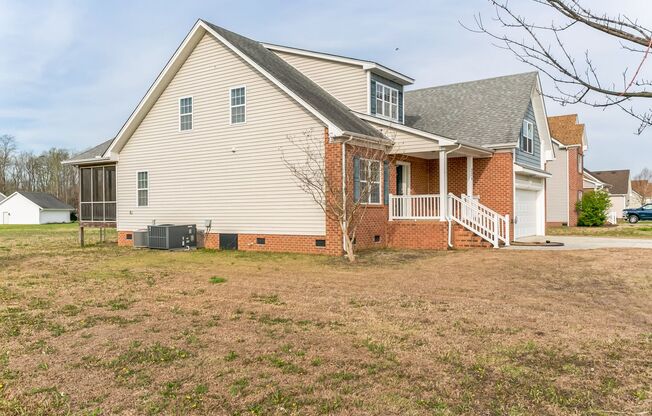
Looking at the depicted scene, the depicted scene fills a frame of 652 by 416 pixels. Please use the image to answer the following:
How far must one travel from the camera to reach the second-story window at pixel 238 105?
17.3 metres

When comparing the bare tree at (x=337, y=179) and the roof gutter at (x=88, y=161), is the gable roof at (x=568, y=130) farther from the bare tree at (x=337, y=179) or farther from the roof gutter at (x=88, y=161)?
the roof gutter at (x=88, y=161)

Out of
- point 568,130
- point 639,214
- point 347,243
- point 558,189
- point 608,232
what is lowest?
point 608,232

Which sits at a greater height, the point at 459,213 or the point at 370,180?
the point at 370,180

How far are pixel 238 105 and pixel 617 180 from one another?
55251 mm

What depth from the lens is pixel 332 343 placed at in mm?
5945

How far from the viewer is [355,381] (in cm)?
469

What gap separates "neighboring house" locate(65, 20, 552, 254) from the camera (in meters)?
16.3

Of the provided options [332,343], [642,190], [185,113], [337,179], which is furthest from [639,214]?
[642,190]

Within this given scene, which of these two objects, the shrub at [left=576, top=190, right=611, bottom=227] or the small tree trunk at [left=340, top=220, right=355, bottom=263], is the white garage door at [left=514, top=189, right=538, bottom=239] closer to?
the small tree trunk at [left=340, top=220, right=355, bottom=263]

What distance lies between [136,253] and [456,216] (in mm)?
10998

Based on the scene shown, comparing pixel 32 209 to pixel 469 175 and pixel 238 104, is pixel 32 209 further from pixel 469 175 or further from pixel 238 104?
pixel 469 175

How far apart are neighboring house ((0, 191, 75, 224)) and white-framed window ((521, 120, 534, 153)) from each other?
60830 millimetres

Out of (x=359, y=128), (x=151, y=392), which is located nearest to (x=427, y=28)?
(x=151, y=392)

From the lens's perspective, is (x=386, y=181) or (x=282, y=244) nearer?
(x=282, y=244)
